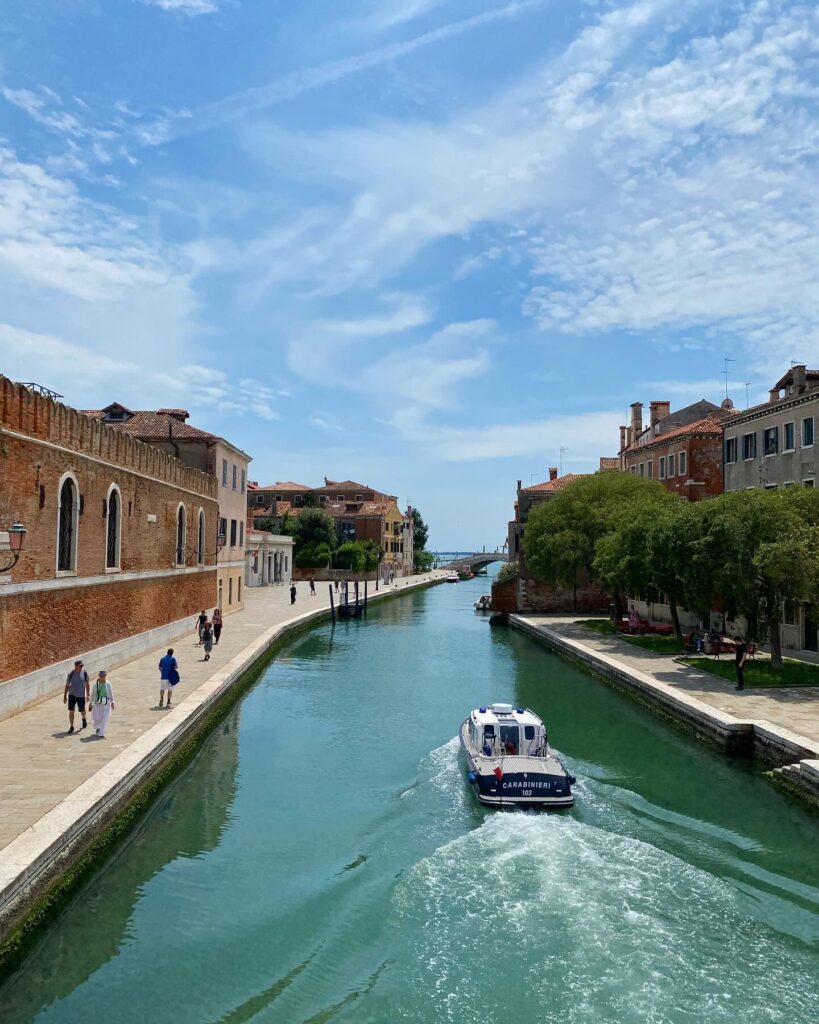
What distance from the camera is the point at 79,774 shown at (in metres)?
12.2

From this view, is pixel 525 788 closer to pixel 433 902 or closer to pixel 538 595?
pixel 433 902

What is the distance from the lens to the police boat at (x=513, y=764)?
13500 mm

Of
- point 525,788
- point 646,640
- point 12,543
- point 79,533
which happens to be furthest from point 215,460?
point 525,788

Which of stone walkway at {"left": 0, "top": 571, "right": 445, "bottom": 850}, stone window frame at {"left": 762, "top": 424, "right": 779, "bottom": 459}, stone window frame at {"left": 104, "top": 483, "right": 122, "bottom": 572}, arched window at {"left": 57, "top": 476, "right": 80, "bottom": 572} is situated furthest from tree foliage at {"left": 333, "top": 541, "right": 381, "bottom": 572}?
arched window at {"left": 57, "top": 476, "right": 80, "bottom": 572}

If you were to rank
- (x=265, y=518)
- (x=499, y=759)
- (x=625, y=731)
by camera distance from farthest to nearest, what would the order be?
1. (x=265, y=518)
2. (x=625, y=731)
3. (x=499, y=759)

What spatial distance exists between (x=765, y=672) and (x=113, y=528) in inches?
750

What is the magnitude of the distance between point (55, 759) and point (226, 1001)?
6.30 metres

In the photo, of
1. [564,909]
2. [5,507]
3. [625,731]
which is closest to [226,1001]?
[564,909]

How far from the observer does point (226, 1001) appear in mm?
8039

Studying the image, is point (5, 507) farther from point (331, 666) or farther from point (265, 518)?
point (265, 518)

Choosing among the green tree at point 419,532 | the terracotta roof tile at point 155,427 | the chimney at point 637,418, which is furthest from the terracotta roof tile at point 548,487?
the green tree at point 419,532

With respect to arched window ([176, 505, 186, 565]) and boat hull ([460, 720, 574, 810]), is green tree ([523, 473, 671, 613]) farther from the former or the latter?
boat hull ([460, 720, 574, 810])

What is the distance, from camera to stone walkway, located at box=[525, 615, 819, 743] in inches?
693

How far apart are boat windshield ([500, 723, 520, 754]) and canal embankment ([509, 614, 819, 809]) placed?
497cm
